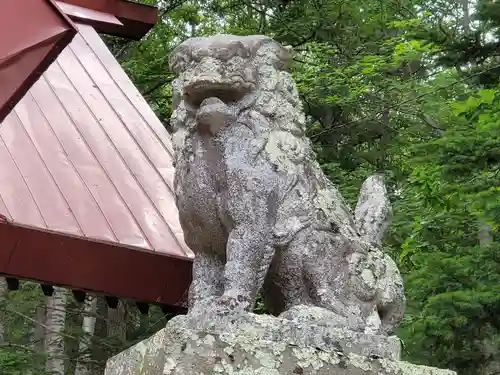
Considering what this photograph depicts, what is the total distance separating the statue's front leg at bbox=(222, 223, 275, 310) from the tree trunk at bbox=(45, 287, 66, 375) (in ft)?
24.2

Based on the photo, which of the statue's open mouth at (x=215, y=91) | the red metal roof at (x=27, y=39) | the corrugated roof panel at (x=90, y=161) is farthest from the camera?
the corrugated roof panel at (x=90, y=161)

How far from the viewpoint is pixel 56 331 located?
9.46m

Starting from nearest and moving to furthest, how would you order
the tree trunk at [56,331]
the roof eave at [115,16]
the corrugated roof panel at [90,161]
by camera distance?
1. the corrugated roof panel at [90,161]
2. the roof eave at [115,16]
3. the tree trunk at [56,331]

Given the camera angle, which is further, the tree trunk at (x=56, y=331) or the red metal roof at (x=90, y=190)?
the tree trunk at (x=56, y=331)

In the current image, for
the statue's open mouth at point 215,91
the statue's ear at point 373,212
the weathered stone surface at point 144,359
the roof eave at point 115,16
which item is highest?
the roof eave at point 115,16

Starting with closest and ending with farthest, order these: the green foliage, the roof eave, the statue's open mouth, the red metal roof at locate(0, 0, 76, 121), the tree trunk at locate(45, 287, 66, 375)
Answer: the statue's open mouth
the red metal roof at locate(0, 0, 76, 121)
the roof eave
the green foliage
the tree trunk at locate(45, 287, 66, 375)

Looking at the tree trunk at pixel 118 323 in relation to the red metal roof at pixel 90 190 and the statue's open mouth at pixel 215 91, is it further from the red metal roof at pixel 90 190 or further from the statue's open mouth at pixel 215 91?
the statue's open mouth at pixel 215 91

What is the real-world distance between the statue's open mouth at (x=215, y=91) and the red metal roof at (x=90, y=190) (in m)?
1.60

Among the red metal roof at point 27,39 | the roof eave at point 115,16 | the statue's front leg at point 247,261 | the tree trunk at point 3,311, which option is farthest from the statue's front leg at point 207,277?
the tree trunk at point 3,311

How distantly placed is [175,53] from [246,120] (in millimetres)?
339

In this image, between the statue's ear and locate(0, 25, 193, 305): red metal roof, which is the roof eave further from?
the statue's ear

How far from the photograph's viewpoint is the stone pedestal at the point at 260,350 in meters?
2.22

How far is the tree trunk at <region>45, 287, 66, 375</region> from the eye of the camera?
32.1ft

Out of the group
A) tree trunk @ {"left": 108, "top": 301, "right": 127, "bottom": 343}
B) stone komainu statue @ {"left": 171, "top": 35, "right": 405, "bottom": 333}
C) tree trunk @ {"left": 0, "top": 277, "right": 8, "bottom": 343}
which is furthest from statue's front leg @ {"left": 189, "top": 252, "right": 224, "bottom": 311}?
tree trunk @ {"left": 0, "top": 277, "right": 8, "bottom": 343}
